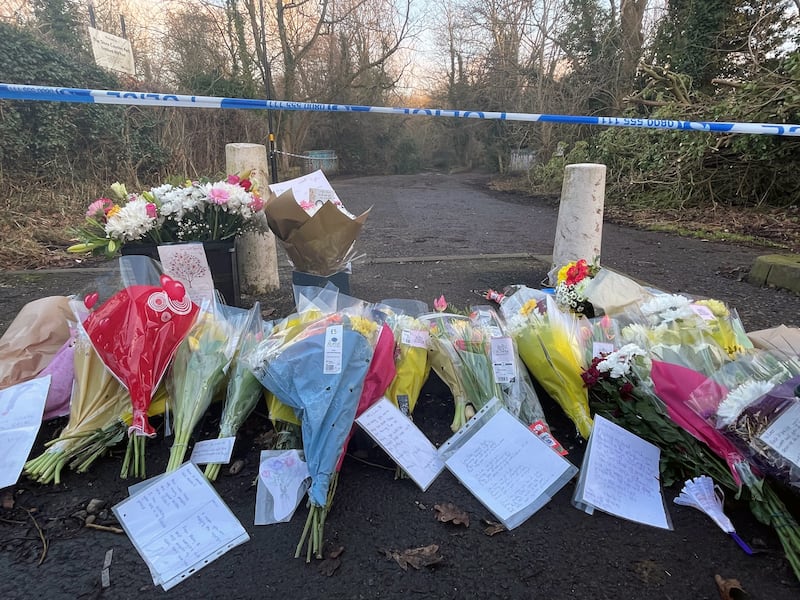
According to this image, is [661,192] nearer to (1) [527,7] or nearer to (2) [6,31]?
(1) [527,7]

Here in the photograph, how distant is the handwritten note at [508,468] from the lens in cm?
185

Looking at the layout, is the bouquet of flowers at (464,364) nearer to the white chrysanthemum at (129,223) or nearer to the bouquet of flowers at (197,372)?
the bouquet of flowers at (197,372)

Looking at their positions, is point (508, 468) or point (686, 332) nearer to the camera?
point (508, 468)

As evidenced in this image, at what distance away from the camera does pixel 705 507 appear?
1.76 m

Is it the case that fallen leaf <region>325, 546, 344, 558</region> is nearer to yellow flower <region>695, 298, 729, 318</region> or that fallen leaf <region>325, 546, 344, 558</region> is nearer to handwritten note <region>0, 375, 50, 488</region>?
handwritten note <region>0, 375, 50, 488</region>

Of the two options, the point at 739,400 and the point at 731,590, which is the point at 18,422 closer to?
the point at 731,590

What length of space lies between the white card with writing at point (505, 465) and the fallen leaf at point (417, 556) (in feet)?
0.97

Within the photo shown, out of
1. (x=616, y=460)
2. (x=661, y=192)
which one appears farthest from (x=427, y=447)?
(x=661, y=192)

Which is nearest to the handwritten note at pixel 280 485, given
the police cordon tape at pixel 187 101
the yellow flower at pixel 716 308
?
the yellow flower at pixel 716 308

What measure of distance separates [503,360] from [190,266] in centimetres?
209

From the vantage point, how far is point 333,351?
2.02m

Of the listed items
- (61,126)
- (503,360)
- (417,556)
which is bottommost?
(417,556)

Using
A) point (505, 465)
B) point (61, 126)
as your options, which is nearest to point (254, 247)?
point (505, 465)

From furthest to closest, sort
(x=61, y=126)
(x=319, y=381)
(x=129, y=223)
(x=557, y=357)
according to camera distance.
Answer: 1. (x=61, y=126)
2. (x=129, y=223)
3. (x=557, y=357)
4. (x=319, y=381)
